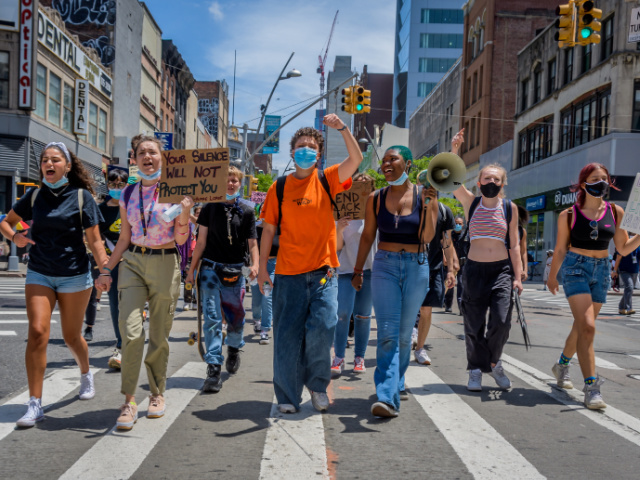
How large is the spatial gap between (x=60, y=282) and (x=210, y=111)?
84.0 m

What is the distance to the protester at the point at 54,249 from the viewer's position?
4.75m

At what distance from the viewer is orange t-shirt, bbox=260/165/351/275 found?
16.4ft

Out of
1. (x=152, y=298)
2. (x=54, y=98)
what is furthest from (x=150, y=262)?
(x=54, y=98)

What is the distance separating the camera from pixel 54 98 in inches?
1153

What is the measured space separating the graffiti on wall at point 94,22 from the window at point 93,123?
435 centimetres

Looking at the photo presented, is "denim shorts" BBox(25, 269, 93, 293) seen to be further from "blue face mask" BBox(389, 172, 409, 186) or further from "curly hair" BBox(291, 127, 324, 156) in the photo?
"blue face mask" BBox(389, 172, 409, 186)

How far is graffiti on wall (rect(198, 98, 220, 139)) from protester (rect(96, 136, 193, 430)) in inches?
3232

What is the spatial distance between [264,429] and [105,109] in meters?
34.2

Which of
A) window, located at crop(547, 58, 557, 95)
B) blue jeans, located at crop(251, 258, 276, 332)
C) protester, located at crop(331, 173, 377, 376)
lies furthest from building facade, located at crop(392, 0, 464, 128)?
protester, located at crop(331, 173, 377, 376)

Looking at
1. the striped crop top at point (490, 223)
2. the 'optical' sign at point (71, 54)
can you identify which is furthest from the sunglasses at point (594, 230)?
the 'optical' sign at point (71, 54)

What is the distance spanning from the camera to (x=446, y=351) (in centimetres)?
856

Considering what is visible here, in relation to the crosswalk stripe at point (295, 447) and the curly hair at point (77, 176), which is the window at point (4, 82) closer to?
the curly hair at point (77, 176)

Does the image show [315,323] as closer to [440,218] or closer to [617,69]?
[440,218]

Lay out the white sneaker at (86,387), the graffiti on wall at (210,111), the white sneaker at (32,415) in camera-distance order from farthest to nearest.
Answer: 1. the graffiti on wall at (210,111)
2. the white sneaker at (86,387)
3. the white sneaker at (32,415)
